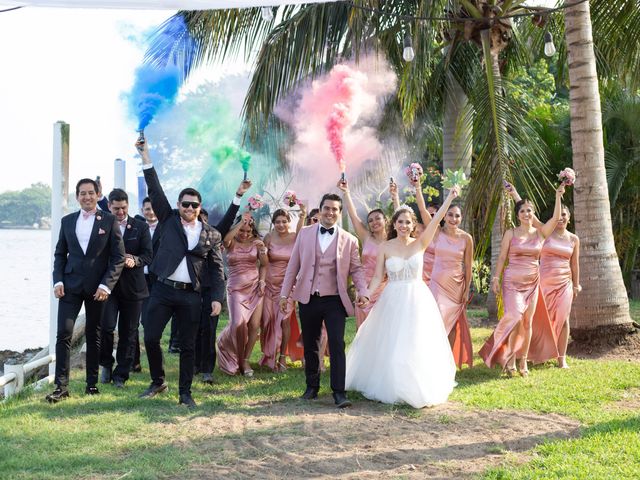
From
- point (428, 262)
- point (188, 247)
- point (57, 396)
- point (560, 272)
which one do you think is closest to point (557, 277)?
point (560, 272)

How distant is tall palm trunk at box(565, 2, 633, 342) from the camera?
10.7 metres

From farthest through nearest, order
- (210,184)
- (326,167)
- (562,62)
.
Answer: (210,184) → (326,167) → (562,62)

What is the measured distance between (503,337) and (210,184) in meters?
17.7

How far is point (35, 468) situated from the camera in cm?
567

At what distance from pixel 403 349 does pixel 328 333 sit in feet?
2.51

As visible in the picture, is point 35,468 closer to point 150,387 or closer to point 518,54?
point 150,387

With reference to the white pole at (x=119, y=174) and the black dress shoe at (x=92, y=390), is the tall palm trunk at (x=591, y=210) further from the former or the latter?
the white pole at (x=119, y=174)

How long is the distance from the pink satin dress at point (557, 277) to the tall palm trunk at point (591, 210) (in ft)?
1.92

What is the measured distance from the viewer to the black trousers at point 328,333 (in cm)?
792

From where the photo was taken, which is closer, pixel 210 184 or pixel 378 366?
pixel 378 366

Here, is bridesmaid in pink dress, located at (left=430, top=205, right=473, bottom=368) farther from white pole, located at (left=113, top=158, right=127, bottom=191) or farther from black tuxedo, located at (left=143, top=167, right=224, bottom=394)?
white pole, located at (left=113, top=158, right=127, bottom=191)

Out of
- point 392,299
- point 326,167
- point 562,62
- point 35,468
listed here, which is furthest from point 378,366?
point 326,167

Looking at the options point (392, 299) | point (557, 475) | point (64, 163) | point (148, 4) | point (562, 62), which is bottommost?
point (557, 475)

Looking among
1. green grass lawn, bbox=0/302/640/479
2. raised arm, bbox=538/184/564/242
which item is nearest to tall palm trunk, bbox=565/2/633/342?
green grass lawn, bbox=0/302/640/479
